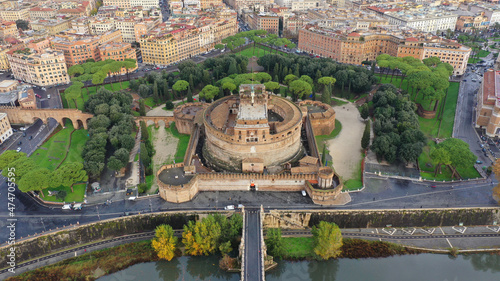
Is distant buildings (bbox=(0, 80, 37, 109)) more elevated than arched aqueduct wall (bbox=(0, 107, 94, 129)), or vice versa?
distant buildings (bbox=(0, 80, 37, 109))

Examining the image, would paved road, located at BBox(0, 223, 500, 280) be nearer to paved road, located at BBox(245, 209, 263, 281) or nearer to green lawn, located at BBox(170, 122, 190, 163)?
paved road, located at BBox(245, 209, 263, 281)

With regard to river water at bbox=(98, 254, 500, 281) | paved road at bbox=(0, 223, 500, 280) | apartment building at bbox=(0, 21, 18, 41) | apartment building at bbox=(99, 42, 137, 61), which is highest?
apartment building at bbox=(0, 21, 18, 41)

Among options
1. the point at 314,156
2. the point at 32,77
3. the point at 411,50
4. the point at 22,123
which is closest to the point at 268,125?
the point at 314,156

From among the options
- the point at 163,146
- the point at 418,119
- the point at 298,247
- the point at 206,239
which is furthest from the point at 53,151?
the point at 418,119

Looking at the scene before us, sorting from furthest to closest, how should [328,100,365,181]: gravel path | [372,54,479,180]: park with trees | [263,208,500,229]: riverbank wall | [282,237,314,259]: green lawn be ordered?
[328,100,365,181]: gravel path
[372,54,479,180]: park with trees
[263,208,500,229]: riverbank wall
[282,237,314,259]: green lawn

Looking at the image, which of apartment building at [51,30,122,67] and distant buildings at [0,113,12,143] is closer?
distant buildings at [0,113,12,143]

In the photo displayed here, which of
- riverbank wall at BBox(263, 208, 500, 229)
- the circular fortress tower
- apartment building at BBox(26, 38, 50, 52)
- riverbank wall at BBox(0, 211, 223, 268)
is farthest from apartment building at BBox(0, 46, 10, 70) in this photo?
riverbank wall at BBox(263, 208, 500, 229)

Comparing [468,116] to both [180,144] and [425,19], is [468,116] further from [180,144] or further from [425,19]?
[425,19]
